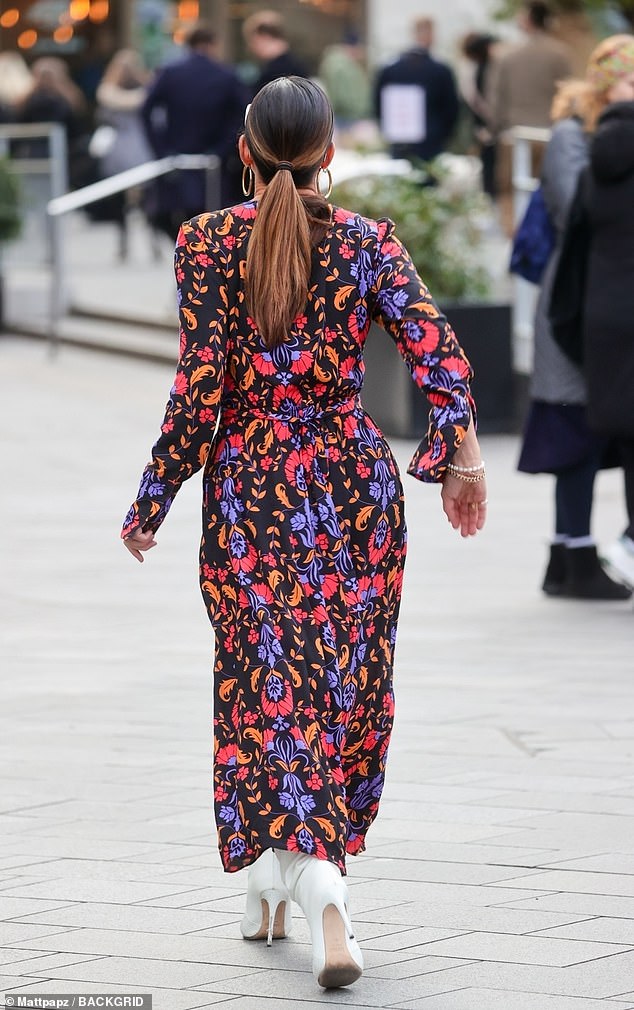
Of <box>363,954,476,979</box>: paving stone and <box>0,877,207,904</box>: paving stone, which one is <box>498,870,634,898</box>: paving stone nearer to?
<box>363,954,476,979</box>: paving stone

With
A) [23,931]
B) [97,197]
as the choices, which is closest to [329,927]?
[23,931]

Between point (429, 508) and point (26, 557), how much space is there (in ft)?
6.69

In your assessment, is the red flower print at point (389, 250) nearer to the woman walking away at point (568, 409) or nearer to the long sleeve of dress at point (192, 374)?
the long sleeve of dress at point (192, 374)

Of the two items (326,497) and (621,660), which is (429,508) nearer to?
(621,660)

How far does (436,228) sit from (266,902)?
24.5ft

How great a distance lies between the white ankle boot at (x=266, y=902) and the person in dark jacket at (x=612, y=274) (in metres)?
3.23

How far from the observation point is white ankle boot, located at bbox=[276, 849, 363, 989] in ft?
11.6

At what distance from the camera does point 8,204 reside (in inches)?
629

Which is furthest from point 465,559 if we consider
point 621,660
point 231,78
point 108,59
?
point 108,59

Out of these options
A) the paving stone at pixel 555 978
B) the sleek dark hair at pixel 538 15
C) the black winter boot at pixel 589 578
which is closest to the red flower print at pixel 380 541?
the paving stone at pixel 555 978

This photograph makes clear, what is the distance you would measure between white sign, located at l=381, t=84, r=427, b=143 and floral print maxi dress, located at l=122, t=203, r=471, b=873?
1435 centimetres

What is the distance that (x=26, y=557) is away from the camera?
8.21m

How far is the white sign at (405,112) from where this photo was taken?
1780 centimetres

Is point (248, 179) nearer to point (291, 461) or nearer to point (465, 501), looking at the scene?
point (291, 461)
